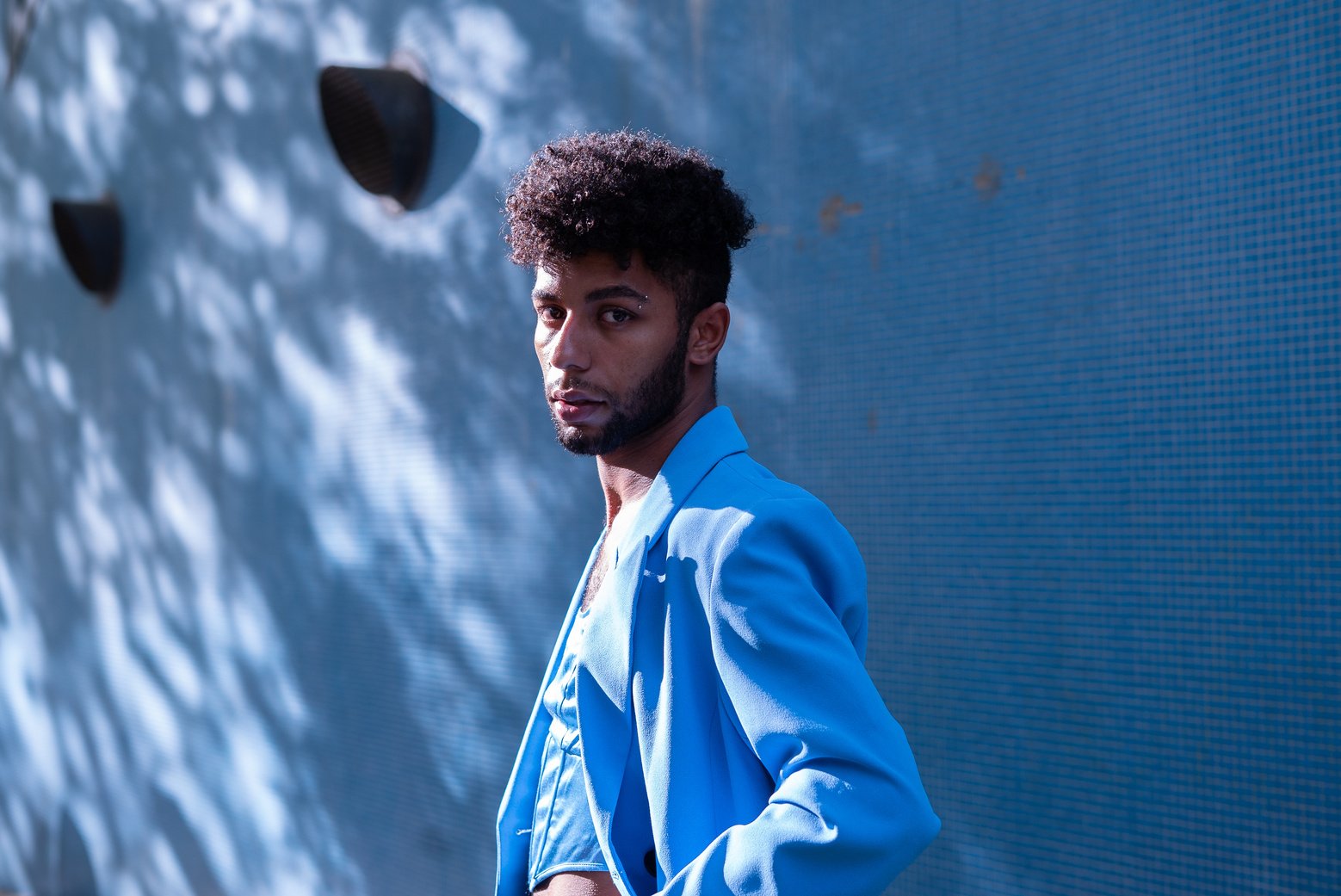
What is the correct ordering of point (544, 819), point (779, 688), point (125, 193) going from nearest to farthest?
point (779, 688) < point (544, 819) < point (125, 193)

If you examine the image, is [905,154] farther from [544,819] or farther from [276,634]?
[276,634]

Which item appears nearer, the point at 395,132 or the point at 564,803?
the point at 564,803

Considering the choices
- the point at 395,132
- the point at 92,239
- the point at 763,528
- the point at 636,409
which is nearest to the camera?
the point at 763,528

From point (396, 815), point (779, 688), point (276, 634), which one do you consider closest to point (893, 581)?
point (779, 688)

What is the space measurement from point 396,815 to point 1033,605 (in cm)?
286

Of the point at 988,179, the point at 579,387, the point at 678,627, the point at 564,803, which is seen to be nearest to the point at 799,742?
the point at 678,627

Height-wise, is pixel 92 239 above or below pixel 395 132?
above

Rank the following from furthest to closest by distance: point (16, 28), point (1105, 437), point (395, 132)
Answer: point (16, 28) → point (395, 132) → point (1105, 437)

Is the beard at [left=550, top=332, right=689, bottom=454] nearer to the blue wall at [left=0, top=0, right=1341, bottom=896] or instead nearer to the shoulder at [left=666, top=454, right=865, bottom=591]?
the shoulder at [left=666, top=454, right=865, bottom=591]

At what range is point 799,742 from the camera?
1380 mm

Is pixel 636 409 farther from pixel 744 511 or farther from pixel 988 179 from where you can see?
pixel 988 179

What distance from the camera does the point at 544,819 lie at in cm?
175

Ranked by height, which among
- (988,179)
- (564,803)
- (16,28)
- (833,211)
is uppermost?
(16,28)

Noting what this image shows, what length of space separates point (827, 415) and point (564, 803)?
172 cm
